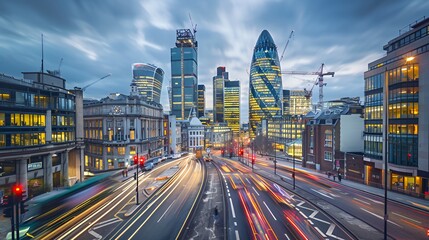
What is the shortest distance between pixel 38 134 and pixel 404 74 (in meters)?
64.5

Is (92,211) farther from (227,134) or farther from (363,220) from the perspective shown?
(227,134)

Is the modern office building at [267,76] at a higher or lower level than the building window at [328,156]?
higher

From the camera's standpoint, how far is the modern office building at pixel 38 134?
3155 centimetres

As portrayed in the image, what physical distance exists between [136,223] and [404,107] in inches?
1765

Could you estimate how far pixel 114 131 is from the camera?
2488 inches

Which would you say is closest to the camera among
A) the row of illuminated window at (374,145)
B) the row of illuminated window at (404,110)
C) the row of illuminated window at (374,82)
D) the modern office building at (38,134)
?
the modern office building at (38,134)

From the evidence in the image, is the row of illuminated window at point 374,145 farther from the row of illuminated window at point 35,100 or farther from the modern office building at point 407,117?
the row of illuminated window at point 35,100

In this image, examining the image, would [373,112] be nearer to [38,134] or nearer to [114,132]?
[38,134]

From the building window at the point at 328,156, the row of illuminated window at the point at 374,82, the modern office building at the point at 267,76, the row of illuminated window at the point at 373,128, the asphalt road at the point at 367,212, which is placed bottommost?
the asphalt road at the point at 367,212

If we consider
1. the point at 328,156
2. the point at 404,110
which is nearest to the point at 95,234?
the point at 404,110

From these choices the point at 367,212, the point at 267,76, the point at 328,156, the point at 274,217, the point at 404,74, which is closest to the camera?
the point at 274,217

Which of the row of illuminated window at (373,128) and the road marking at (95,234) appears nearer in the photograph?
the road marking at (95,234)

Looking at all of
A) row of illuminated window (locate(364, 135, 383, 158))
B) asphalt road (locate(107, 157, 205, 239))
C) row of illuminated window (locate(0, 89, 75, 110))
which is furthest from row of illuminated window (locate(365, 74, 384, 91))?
row of illuminated window (locate(0, 89, 75, 110))

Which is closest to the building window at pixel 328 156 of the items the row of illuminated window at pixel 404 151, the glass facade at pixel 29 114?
the row of illuminated window at pixel 404 151
